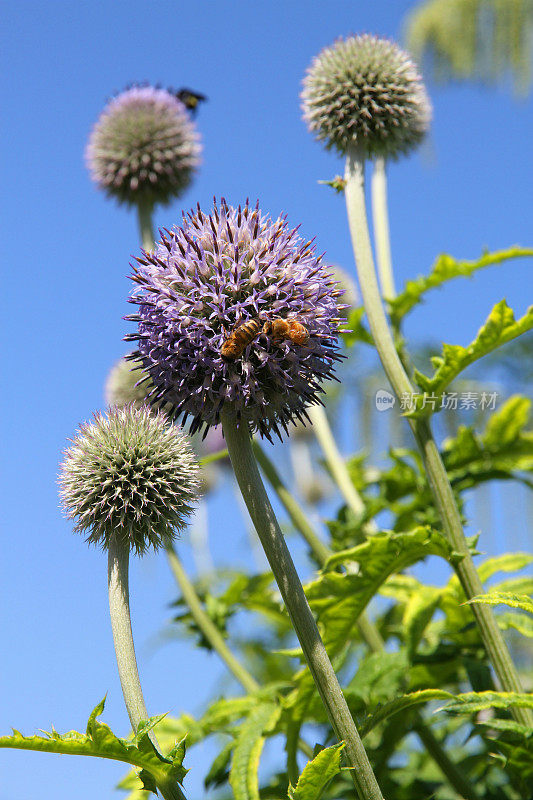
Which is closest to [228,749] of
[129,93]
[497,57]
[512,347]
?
[129,93]

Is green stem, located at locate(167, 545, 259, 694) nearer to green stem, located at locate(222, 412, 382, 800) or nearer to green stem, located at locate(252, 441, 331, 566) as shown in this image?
green stem, located at locate(252, 441, 331, 566)

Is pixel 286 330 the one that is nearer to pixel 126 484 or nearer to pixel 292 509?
pixel 126 484

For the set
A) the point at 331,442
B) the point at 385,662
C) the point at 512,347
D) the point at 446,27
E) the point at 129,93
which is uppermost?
the point at 446,27

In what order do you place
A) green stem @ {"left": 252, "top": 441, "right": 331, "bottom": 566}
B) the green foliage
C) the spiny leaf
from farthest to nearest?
1. the green foliage
2. green stem @ {"left": 252, "top": 441, "right": 331, "bottom": 566}
3. the spiny leaf

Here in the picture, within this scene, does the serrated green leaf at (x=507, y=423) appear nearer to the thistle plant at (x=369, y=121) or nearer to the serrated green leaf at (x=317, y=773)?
the thistle plant at (x=369, y=121)

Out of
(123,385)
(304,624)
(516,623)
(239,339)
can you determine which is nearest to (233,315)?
(239,339)

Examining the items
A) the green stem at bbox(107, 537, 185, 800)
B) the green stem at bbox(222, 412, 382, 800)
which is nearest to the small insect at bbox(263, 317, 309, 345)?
the green stem at bbox(222, 412, 382, 800)

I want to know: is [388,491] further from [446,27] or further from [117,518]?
[446,27]
